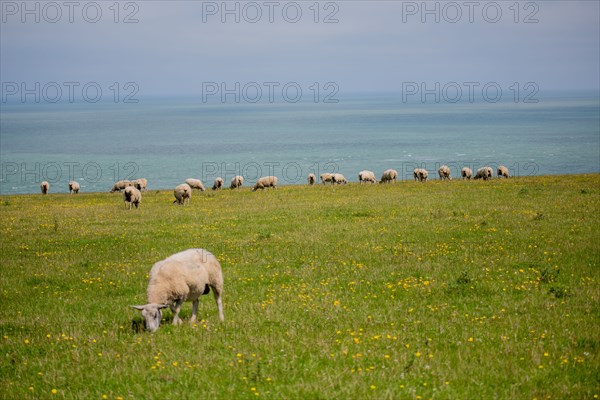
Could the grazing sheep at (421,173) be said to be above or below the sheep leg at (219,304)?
above

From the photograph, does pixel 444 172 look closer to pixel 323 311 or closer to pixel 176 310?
pixel 323 311

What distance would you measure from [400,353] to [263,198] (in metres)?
33.4

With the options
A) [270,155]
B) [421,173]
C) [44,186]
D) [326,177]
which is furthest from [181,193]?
[270,155]

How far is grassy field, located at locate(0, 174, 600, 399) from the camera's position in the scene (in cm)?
921

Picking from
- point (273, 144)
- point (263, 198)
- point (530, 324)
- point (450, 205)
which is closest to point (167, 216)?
point (263, 198)

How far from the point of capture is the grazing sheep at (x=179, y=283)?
12336 mm

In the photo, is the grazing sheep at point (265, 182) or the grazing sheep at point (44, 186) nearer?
the grazing sheep at point (265, 182)

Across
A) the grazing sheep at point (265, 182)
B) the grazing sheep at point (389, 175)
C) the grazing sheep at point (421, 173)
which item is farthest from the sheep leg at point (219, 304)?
the grazing sheep at point (389, 175)

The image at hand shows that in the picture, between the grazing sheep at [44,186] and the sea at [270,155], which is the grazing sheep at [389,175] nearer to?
the sea at [270,155]

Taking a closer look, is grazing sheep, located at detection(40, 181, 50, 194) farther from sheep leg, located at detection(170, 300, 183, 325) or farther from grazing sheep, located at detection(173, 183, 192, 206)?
sheep leg, located at detection(170, 300, 183, 325)

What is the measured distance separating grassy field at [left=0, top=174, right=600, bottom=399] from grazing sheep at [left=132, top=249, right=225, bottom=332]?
1.82 feet

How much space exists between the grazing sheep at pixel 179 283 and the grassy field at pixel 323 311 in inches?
21.8

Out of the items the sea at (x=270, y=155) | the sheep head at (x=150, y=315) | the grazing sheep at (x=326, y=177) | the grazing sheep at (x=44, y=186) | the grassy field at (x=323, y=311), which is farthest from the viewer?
the sea at (x=270, y=155)

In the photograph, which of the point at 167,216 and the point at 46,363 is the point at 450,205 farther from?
the point at 46,363
